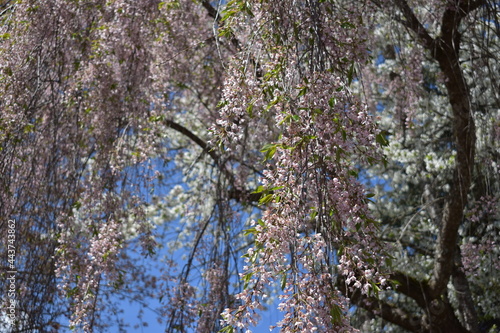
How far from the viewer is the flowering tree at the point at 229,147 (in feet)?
6.78

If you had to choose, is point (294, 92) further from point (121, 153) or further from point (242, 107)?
point (121, 153)

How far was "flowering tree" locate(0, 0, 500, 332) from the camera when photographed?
2066mm

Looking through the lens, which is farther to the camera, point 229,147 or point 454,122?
point 454,122

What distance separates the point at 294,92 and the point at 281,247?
727 mm

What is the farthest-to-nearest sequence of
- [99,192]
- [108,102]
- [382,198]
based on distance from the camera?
[382,198] < [108,102] < [99,192]

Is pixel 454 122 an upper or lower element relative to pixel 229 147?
upper

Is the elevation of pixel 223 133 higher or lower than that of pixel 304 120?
higher

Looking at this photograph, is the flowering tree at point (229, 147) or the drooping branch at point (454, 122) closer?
the flowering tree at point (229, 147)

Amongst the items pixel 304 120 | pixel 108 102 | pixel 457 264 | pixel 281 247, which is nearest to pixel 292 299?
pixel 281 247

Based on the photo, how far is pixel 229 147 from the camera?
3.40 metres

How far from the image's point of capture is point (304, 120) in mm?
2123

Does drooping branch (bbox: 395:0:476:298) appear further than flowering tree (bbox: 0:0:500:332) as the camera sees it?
Yes

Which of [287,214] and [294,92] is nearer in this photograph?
[287,214]

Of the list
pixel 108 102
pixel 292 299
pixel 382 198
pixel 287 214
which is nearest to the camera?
pixel 292 299
